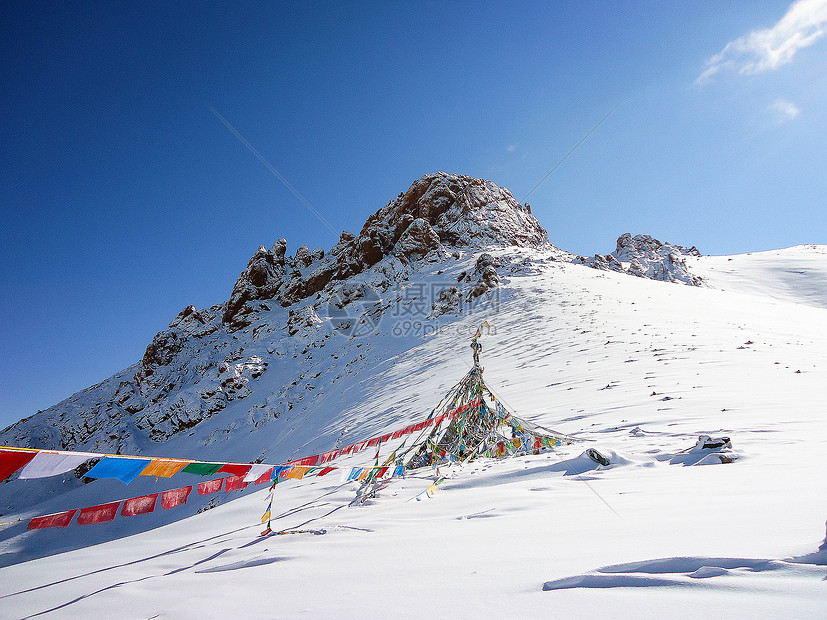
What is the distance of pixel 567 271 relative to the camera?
95.5ft

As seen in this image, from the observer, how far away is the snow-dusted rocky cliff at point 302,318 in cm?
2828

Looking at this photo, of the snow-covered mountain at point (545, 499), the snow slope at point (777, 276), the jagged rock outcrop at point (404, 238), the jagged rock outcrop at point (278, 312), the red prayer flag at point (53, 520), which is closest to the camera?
the snow-covered mountain at point (545, 499)

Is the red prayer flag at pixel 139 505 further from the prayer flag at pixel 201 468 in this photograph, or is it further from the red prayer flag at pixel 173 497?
the prayer flag at pixel 201 468

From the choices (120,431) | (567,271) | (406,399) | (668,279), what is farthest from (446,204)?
(120,431)

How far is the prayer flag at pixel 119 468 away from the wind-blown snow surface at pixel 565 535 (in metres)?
0.77

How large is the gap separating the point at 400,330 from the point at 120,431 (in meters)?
26.2

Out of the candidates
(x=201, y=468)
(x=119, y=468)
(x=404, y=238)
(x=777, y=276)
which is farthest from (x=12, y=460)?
(x=777, y=276)

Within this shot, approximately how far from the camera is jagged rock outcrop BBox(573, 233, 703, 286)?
41.2 metres

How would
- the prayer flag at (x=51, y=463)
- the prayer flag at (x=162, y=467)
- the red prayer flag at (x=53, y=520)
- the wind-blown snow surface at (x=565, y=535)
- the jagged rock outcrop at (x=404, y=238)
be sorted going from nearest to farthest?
the wind-blown snow surface at (x=565, y=535)
the prayer flag at (x=51, y=463)
the prayer flag at (x=162, y=467)
the red prayer flag at (x=53, y=520)
the jagged rock outcrop at (x=404, y=238)

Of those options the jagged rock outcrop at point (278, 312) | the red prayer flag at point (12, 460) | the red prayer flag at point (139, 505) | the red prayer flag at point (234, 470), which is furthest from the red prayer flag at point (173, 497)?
the jagged rock outcrop at point (278, 312)

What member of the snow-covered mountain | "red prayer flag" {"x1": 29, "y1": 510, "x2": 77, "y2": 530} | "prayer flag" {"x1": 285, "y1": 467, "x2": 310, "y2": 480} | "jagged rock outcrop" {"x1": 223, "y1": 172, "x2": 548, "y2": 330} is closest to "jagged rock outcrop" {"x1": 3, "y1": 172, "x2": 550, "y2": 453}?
"jagged rock outcrop" {"x1": 223, "y1": 172, "x2": 548, "y2": 330}

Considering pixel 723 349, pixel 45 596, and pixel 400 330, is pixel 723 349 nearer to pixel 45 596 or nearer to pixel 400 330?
pixel 45 596

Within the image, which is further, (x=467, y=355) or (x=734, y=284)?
(x=734, y=284)

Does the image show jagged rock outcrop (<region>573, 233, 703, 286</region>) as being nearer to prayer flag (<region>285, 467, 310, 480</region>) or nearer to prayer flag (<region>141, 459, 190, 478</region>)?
prayer flag (<region>285, 467, 310, 480</region>)
